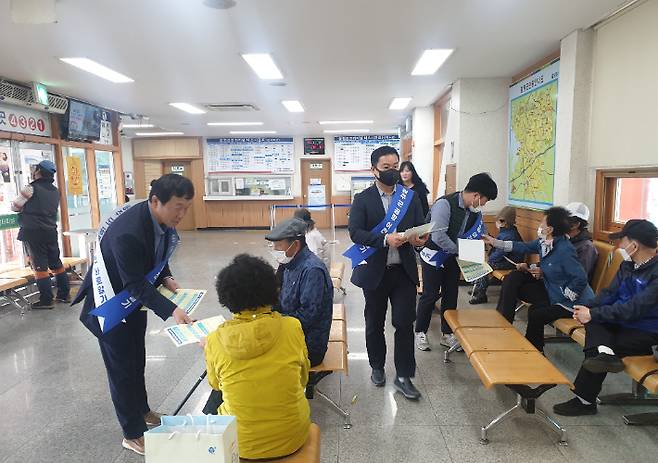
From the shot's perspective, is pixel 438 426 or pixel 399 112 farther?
pixel 399 112

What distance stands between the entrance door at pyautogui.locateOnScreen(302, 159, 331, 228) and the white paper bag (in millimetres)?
11469

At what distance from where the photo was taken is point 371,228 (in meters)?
2.71

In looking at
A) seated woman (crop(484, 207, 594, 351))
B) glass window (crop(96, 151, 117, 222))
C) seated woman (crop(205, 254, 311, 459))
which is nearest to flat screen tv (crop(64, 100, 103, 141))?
glass window (crop(96, 151, 117, 222))

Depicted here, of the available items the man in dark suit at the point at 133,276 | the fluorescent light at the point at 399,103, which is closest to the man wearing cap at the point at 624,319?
the man in dark suit at the point at 133,276

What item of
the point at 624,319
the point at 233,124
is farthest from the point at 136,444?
the point at 233,124

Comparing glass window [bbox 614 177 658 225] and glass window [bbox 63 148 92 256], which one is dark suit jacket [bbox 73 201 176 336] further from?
glass window [bbox 63 148 92 256]

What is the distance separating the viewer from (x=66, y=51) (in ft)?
13.3

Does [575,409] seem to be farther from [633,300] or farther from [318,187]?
[318,187]

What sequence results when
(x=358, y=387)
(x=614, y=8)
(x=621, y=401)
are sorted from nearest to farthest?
(x=621, y=401) → (x=358, y=387) → (x=614, y=8)

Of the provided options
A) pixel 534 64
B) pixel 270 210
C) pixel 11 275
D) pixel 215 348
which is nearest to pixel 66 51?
pixel 11 275

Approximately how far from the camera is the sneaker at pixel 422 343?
3.57m

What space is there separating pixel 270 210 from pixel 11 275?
309 inches

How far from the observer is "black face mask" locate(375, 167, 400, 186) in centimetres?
260

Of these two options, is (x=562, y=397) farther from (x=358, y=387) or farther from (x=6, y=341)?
(x=6, y=341)
